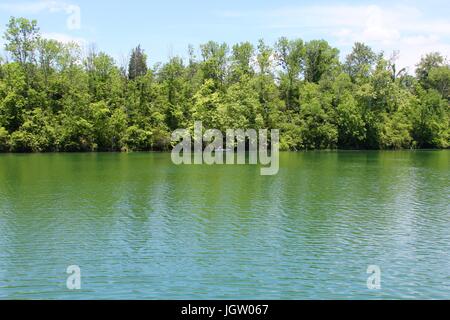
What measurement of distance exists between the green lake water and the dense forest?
41160 mm

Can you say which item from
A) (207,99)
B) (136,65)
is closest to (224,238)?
(207,99)

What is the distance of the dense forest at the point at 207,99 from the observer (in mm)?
75500

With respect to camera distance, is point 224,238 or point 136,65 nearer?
point 224,238

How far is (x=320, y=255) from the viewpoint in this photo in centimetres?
1708

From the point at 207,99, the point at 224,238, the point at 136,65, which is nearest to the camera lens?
the point at 224,238

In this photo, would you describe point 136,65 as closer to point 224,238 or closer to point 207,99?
point 207,99

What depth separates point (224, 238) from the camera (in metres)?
19.4

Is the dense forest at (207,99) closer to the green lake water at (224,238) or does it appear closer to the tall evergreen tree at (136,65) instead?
the tall evergreen tree at (136,65)

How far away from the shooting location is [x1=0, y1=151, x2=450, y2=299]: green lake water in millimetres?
14078

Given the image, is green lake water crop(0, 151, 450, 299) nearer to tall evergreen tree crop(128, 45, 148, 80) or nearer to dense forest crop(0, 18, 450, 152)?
dense forest crop(0, 18, 450, 152)

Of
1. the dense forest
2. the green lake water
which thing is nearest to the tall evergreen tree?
the dense forest

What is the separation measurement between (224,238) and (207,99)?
5685cm

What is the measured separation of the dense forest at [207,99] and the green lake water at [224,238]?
4116cm
